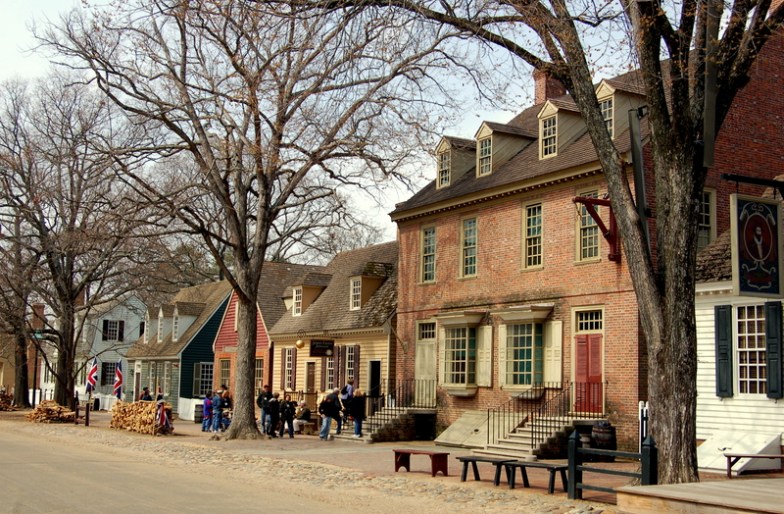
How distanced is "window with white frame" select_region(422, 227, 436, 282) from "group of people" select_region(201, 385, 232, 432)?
793 centimetres

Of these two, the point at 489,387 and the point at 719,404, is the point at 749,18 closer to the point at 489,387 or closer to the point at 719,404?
the point at 719,404

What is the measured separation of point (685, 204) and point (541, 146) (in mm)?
12078

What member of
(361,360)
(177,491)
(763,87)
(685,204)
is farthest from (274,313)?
(685,204)

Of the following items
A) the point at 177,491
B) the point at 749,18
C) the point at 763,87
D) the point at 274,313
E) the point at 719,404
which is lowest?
the point at 177,491

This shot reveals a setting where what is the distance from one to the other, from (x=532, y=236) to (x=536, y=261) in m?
0.70

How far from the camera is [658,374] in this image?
43.1 feet

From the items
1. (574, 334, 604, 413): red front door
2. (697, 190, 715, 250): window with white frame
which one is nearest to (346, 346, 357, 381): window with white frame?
(574, 334, 604, 413): red front door

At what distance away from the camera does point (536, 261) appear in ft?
80.6

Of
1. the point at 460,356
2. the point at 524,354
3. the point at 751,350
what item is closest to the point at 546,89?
the point at 460,356

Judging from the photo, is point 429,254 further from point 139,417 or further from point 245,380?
point 139,417

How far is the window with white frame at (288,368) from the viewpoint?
37.5 metres

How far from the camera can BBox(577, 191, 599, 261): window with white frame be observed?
22.5m

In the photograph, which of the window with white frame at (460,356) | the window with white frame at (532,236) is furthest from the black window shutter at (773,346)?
the window with white frame at (460,356)

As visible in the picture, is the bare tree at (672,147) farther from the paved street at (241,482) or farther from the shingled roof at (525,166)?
the shingled roof at (525,166)
